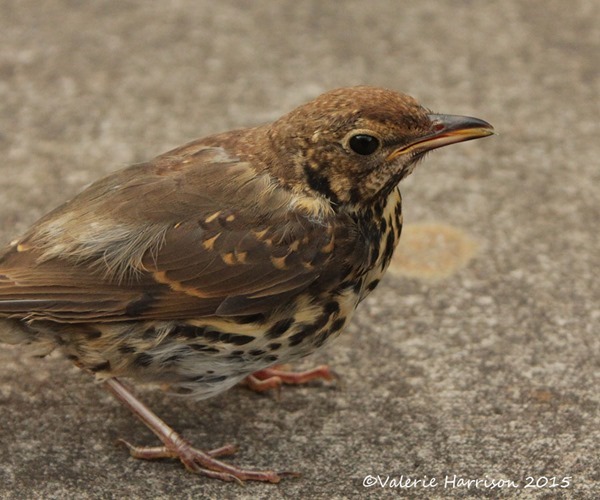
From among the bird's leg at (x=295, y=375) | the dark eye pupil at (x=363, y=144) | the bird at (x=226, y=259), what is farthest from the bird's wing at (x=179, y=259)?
the bird's leg at (x=295, y=375)

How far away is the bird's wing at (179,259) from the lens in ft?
11.9

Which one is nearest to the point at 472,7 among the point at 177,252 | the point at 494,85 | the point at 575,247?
the point at 494,85

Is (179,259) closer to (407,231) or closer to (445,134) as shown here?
(445,134)

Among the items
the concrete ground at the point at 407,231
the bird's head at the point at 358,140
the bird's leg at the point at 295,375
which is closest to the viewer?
the bird's head at the point at 358,140

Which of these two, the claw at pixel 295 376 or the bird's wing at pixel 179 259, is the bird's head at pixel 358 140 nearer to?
the bird's wing at pixel 179 259

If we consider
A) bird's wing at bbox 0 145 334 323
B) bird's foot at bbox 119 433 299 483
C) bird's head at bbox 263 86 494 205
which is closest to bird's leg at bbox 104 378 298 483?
bird's foot at bbox 119 433 299 483

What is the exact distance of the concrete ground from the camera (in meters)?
3.77

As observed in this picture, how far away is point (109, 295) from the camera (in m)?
3.61

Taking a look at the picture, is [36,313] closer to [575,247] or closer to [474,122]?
[474,122]

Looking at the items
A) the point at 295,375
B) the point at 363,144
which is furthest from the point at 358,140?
the point at 295,375

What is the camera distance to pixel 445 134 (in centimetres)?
368


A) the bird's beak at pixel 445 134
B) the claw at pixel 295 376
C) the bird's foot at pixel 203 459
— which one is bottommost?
the bird's foot at pixel 203 459

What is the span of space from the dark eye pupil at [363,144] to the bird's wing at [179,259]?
0.76 ft

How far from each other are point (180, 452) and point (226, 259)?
26.8 inches
